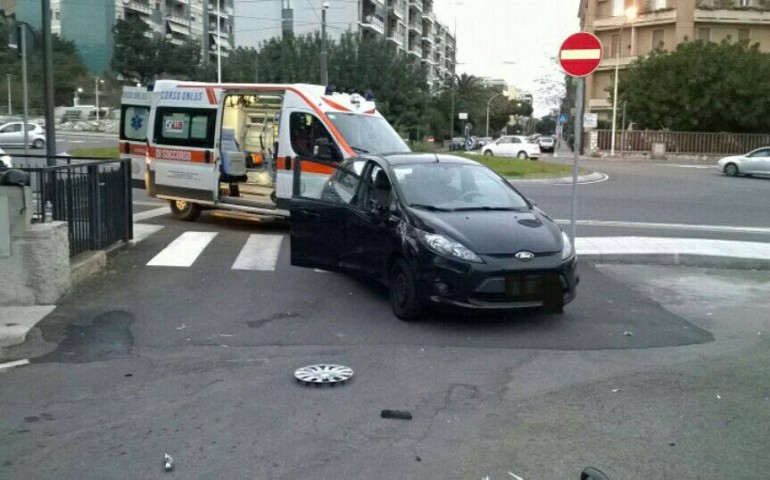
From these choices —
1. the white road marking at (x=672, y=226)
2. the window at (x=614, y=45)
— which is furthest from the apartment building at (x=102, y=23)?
the white road marking at (x=672, y=226)

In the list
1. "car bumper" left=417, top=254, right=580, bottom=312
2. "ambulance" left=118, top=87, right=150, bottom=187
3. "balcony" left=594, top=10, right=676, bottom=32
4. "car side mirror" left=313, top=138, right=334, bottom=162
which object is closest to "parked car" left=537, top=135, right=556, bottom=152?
"balcony" left=594, top=10, right=676, bottom=32

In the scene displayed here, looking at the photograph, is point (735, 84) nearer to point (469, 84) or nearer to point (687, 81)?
point (687, 81)

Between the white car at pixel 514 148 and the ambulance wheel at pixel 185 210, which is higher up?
the white car at pixel 514 148

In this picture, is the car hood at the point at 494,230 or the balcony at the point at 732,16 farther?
the balcony at the point at 732,16

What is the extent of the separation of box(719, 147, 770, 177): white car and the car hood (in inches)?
1177

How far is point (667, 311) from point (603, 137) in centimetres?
4807

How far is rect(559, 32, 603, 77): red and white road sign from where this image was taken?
1010 cm

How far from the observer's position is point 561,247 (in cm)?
750

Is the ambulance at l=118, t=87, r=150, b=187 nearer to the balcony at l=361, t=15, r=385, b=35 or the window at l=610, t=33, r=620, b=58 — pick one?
the window at l=610, t=33, r=620, b=58

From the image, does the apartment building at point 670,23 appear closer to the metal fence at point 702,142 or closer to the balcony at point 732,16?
the balcony at point 732,16

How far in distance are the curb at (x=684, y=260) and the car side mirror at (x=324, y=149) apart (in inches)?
168

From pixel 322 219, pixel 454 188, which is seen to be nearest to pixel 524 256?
pixel 454 188

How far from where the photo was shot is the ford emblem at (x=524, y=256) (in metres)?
7.15

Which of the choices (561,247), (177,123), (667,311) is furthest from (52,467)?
(177,123)
